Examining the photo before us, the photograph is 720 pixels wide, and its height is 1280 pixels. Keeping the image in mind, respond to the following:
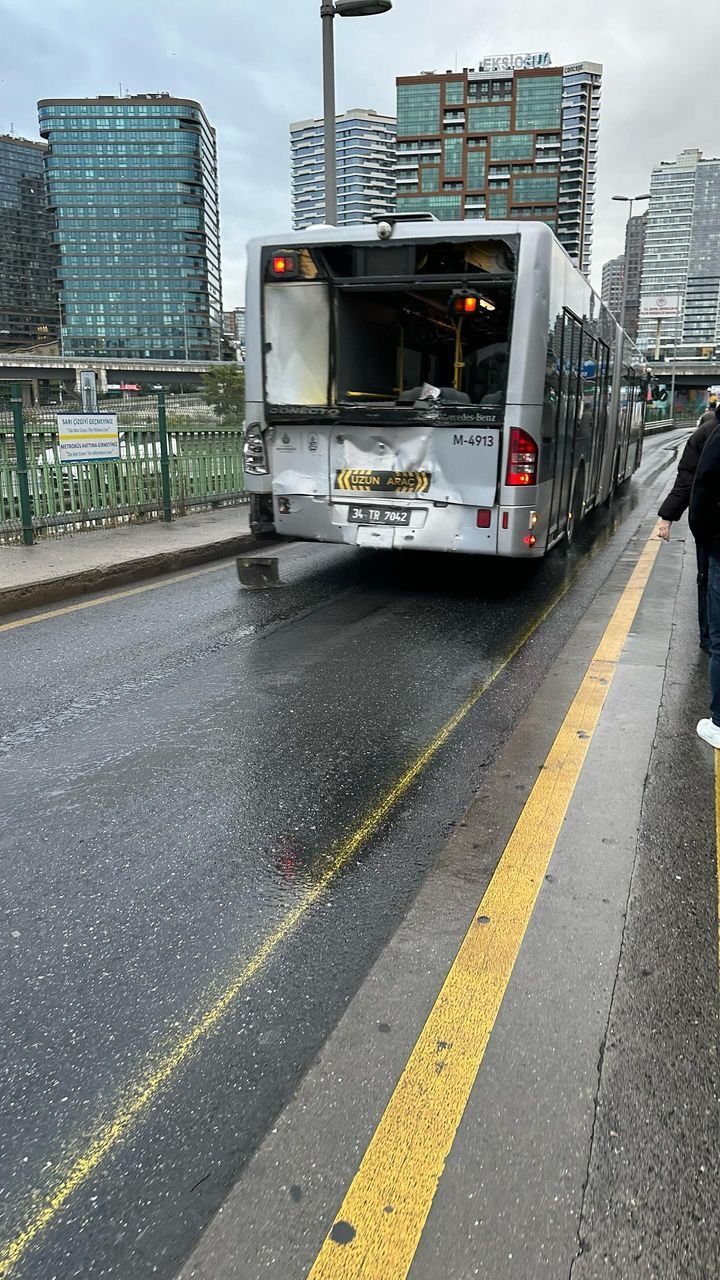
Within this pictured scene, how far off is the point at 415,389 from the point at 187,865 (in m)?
6.32

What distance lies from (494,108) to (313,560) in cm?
15128

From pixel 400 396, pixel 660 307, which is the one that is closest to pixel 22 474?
pixel 400 396

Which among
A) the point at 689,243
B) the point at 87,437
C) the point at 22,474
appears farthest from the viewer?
the point at 689,243

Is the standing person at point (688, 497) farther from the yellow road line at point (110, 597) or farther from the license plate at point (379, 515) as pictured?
the yellow road line at point (110, 597)

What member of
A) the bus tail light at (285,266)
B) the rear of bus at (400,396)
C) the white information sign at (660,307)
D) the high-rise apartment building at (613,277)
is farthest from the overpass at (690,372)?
the bus tail light at (285,266)

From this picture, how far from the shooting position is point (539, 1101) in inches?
81.7

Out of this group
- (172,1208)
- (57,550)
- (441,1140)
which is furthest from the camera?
(57,550)

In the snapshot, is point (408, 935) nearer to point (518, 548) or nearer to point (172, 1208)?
point (172, 1208)

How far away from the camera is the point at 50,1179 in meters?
1.89

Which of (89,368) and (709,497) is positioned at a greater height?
(89,368)

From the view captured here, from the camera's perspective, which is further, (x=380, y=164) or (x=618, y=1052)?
(x=380, y=164)

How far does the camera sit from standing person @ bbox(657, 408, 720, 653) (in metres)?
5.71

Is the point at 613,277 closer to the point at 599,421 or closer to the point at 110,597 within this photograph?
the point at 599,421

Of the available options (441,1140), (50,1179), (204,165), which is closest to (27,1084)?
(50,1179)
